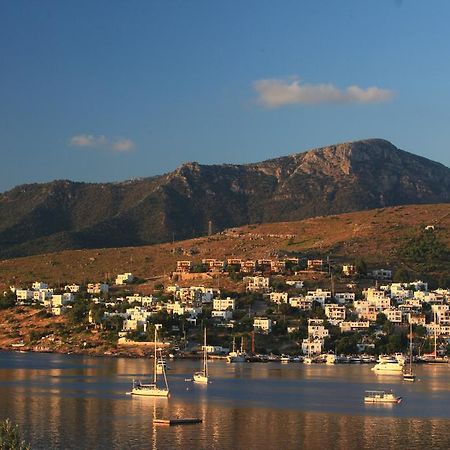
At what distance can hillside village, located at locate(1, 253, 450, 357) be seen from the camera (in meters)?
106

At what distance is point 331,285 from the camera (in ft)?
411

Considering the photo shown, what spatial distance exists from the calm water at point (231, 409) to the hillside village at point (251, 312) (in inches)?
658

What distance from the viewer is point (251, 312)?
382 ft

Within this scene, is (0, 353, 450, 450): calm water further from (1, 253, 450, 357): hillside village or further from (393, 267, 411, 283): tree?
(393, 267, 411, 283): tree

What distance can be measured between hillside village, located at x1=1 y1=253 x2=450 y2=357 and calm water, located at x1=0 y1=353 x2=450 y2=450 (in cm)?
1671

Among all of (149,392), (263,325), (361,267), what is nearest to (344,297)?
(361,267)

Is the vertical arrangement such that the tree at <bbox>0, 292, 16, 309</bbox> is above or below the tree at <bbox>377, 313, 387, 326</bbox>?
above

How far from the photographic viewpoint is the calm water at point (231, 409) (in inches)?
1906

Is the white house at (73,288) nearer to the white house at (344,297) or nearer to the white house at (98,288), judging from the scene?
the white house at (98,288)

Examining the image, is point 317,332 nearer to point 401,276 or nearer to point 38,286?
point 401,276

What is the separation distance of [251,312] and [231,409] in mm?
57125

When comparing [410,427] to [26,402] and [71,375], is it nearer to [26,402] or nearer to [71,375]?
[26,402]

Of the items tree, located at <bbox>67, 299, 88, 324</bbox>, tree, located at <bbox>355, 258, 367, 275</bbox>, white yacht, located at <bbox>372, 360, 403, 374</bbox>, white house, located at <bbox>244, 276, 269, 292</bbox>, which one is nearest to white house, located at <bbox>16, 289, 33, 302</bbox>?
tree, located at <bbox>67, 299, 88, 324</bbox>

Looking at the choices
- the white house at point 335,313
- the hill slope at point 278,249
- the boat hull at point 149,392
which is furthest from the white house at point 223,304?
the boat hull at point 149,392
